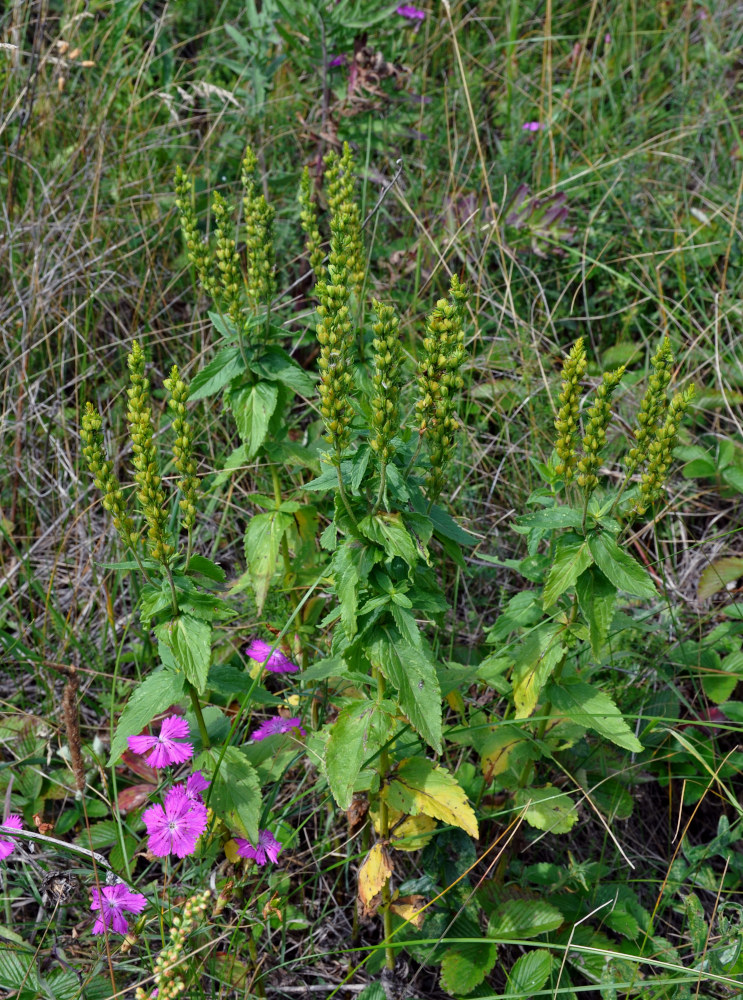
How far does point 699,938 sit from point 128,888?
4.97 feet

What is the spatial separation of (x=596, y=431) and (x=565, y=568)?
365mm

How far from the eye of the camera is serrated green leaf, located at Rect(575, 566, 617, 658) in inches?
89.1

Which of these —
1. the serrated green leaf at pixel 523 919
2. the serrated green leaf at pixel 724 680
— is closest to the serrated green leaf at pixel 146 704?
the serrated green leaf at pixel 523 919

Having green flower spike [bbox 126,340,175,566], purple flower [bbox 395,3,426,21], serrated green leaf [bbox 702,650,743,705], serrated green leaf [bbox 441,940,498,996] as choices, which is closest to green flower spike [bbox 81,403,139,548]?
green flower spike [bbox 126,340,175,566]

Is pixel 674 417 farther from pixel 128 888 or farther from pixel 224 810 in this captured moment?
pixel 128 888

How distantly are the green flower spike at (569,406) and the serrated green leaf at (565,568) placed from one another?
0.63 feet

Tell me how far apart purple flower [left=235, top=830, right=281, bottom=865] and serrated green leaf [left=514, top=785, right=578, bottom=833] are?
0.72 meters

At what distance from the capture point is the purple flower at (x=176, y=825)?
232 cm

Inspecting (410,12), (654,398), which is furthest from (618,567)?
(410,12)

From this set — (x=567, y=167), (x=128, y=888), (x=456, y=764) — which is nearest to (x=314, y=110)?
(x=567, y=167)

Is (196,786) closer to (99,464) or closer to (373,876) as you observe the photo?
(373,876)

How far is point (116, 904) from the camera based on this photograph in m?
2.30

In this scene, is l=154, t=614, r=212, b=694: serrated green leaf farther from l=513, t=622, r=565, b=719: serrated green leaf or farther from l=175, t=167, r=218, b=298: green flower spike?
l=175, t=167, r=218, b=298: green flower spike

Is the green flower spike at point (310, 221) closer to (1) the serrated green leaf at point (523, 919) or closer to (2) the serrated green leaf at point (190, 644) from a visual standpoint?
(2) the serrated green leaf at point (190, 644)
